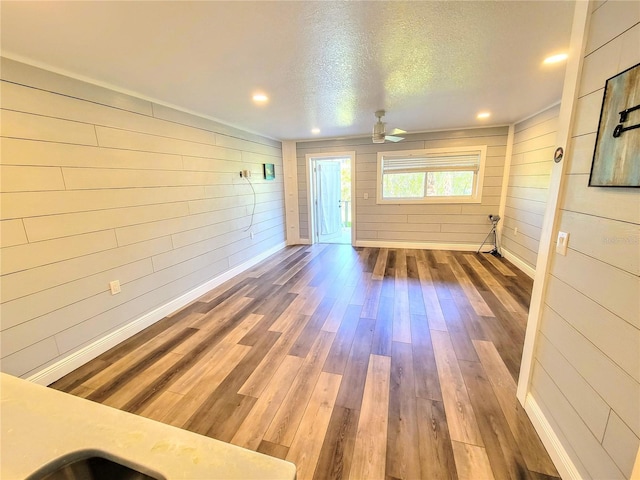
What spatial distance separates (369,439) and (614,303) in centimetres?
132

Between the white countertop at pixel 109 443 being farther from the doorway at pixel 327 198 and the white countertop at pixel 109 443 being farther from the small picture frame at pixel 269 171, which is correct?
the doorway at pixel 327 198

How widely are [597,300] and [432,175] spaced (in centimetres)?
429

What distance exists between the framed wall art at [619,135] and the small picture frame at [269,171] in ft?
14.3

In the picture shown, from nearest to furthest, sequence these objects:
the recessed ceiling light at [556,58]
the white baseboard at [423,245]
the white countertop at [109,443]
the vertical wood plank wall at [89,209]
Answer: the white countertop at [109,443] < the vertical wood plank wall at [89,209] < the recessed ceiling light at [556,58] < the white baseboard at [423,245]

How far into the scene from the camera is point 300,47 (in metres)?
1.74

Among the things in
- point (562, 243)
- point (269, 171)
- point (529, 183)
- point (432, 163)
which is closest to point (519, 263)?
point (529, 183)

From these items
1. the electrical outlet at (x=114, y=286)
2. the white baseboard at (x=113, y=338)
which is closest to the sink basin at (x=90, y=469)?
the white baseboard at (x=113, y=338)

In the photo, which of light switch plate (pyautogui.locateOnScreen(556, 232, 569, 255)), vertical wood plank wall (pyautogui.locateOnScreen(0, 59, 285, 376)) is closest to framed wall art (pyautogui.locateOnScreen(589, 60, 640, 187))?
light switch plate (pyautogui.locateOnScreen(556, 232, 569, 255))

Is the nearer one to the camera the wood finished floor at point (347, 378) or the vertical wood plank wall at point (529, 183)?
the wood finished floor at point (347, 378)

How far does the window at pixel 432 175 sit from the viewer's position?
15.7 ft

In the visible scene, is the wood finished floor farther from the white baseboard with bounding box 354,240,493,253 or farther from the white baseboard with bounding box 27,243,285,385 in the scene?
the white baseboard with bounding box 354,240,493,253

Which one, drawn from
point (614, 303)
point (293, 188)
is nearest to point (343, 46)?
point (614, 303)

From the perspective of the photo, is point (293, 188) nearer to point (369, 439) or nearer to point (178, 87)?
point (178, 87)

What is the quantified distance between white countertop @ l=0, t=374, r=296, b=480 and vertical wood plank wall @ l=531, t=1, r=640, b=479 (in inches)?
49.7
